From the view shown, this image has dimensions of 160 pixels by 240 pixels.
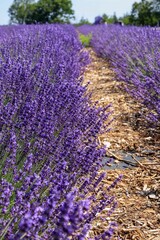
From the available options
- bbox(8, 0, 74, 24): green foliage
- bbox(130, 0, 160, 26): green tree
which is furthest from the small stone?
bbox(8, 0, 74, 24): green foliage

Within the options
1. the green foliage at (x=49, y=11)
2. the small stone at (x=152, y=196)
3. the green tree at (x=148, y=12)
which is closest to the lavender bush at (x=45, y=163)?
the small stone at (x=152, y=196)

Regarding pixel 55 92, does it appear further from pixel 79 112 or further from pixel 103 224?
pixel 103 224

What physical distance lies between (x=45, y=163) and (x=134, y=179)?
1.01 m

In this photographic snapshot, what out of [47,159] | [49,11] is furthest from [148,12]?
[47,159]

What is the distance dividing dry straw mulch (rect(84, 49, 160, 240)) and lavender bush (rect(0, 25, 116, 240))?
0.15m

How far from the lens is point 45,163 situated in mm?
1988

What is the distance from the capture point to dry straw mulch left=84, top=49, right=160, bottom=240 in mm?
2174

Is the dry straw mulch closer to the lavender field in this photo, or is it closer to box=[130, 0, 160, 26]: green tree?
the lavender field

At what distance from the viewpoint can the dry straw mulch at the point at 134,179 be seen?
2.17 m

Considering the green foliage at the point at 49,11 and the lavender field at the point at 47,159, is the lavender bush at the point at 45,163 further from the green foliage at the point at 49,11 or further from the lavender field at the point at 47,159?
the green foliage at the point at 49,11

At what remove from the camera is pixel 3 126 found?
2.27m

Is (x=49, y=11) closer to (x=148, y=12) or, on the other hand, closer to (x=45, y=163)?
(x=148, y=12)

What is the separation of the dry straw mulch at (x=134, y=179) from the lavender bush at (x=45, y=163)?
149 millimetres

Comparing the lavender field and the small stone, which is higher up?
the lavender field
